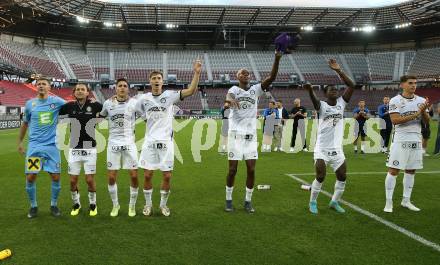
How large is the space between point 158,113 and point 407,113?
4.33m

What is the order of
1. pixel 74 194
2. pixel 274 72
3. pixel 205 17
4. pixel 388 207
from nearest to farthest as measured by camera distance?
pixel 274 72, pixel 74 194, pixel 388 207, pixel 205 17

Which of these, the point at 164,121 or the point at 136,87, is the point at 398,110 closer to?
the point at 164,121

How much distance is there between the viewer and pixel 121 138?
6309 millimetres

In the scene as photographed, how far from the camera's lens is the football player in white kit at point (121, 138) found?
630cm

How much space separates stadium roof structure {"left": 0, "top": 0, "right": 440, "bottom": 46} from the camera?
46.5m

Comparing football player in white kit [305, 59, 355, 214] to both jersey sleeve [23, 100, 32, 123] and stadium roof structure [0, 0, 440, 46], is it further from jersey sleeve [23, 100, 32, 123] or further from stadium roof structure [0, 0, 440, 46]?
stadium roof structure [0, 0, 440, 46]

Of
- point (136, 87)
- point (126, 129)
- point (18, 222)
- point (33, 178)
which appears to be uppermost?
point (136, 87)

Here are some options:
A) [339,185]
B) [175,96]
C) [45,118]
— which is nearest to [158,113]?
[175,96]

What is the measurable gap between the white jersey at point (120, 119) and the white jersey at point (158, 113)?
0.75 feet

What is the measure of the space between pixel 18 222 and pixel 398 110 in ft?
22.1

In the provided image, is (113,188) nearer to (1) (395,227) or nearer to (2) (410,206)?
(1) (395,227)

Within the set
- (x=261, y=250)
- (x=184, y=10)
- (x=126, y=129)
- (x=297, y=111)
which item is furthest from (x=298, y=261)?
(x=184, y=10)

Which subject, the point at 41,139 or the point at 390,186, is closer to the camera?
the point at 41,139

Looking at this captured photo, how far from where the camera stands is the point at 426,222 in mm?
6062
